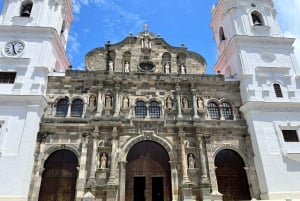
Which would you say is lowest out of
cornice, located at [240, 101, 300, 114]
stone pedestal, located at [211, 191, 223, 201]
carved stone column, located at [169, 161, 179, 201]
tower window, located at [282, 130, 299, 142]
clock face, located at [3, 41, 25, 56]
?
stone pedestal, located at [211, 191, 223, 201]

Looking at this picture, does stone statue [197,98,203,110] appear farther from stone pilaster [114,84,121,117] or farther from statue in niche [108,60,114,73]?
statue in niche [108,60,114,73]

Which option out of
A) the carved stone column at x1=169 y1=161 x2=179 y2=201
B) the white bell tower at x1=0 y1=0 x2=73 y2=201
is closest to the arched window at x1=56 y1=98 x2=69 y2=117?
the white bell tower at x1=0 y1=0 x2=73 y2=201

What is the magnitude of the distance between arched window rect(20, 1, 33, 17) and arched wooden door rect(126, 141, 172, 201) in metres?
15.6

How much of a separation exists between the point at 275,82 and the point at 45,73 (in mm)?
18760

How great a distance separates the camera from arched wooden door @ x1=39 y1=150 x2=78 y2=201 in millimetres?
16312

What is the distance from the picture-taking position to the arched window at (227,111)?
19906mm

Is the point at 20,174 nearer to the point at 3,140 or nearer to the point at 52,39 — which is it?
the point at 3,140

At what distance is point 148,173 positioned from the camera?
1745 cm

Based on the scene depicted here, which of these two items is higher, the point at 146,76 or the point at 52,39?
the point at 52,39

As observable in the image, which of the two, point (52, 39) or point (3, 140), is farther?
point (52, 39)

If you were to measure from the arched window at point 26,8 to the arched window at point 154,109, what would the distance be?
13977 millimetres

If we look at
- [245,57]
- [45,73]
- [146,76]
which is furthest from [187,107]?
[45,73]

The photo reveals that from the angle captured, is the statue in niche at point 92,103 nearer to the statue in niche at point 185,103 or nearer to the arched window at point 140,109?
the arched window at point 140,109

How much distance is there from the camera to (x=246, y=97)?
19.7 m
